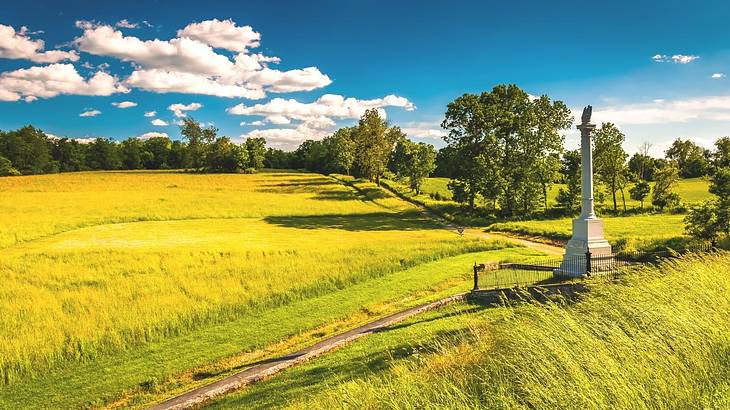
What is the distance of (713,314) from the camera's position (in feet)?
27.7

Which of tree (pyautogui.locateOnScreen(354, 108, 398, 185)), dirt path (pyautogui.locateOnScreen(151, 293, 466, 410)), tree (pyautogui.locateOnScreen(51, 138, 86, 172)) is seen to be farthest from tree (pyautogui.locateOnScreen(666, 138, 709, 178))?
tree (pyautogui.locateOnScreen(51, 138, 86, 172))

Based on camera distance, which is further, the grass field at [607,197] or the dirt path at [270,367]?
the grass field at [607,197]

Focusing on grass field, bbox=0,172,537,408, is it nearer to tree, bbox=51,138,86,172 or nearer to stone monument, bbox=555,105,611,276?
stone monument, bbox=555,105,611,276

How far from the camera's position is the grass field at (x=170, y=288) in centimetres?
1611

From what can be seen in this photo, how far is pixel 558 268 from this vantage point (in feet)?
A: 84.2

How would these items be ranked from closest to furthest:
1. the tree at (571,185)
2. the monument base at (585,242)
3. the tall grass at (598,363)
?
the tall grass at (598,363), the monument base at (585,242), the tree at (571,185)

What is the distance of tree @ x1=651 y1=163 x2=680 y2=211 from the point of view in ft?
189

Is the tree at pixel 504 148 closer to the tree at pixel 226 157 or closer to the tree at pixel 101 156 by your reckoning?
the tree at pixel 226 157

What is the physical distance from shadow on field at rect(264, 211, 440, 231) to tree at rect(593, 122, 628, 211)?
2192cm

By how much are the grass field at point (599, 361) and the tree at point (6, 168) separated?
12321 cm

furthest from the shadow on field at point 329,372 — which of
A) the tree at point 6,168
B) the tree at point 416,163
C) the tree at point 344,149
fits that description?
the tree at point 6,168

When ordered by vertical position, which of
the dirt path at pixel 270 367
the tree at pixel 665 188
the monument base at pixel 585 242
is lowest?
the dirt path at pixel 270 367

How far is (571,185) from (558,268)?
36.5m

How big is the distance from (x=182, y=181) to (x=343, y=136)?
133 feet
